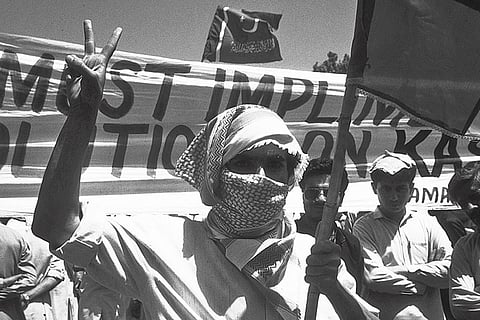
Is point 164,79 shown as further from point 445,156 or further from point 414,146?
point 445,156

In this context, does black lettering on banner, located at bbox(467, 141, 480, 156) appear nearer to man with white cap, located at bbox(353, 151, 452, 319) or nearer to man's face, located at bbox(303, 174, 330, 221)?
man with white cap, located at bbox(353, 151, 452, 319)

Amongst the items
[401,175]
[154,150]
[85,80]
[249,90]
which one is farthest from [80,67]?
[249,90]

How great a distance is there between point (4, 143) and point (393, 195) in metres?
2.72

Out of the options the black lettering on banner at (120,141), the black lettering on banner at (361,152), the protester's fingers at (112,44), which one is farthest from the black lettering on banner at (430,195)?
the protester's fingers at (112,44)

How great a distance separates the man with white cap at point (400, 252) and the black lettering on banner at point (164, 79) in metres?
1.80

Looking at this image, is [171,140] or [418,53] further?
[171,140]

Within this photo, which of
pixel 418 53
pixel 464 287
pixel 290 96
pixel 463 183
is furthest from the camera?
pixel 290 96

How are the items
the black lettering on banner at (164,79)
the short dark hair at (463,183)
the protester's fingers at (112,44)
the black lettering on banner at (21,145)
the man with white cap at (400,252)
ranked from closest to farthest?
the protester's fingers at (112,44), the short dark hair at (463,183), the man with white cap at (400,252), the black lettering on banner at (21,145), the black lettering on banner at (164,79)

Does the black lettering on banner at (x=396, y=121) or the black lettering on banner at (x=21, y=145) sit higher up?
the black lettering on banner at (x=396, y=121)

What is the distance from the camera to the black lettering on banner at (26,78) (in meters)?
5.48

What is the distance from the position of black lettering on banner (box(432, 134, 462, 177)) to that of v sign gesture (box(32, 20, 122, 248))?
5.08 metres

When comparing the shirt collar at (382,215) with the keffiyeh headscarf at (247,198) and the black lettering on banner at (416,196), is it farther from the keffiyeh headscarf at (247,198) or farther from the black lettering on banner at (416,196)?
the keffiyeh headscarf at (247,198)

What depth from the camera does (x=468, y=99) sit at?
247 centimetres

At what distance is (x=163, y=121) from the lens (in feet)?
19.7
